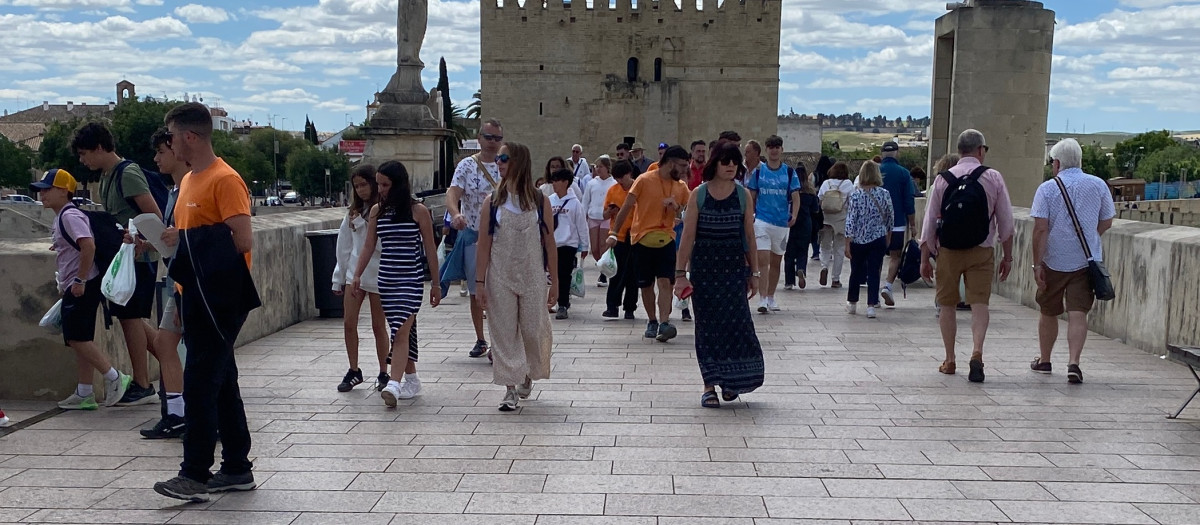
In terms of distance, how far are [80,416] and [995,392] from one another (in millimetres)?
5423

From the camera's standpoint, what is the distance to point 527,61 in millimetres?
62312

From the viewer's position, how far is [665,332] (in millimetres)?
9062

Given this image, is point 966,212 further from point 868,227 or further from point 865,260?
point 865,260

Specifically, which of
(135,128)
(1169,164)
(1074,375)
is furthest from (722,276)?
(1169,164)

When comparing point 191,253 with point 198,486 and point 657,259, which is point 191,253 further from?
point 657,259

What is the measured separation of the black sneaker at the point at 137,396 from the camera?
255 inches

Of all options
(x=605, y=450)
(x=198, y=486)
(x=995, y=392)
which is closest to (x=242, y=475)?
(x=198, y=486)

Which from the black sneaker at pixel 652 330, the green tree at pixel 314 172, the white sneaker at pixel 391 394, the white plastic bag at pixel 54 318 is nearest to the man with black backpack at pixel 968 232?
the black sneaker at pixel 652 330

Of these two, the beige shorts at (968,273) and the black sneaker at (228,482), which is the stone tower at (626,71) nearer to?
the beige shorts at (968,273)

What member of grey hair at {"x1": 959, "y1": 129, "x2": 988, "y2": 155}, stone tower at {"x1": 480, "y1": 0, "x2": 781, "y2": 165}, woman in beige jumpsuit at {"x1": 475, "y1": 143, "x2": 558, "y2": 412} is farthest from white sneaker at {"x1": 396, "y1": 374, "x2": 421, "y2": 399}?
stone tower at {"x1": 480, "y1": 0, "x2": 781, "y2": 165}

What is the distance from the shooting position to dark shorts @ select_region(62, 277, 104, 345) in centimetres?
612

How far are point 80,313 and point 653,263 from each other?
453 cm

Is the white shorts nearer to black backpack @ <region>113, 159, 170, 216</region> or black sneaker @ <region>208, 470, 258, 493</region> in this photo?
black backpack @ <region>113, 159, 170, 216</region>

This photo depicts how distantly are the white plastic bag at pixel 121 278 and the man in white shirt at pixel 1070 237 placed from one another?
18.0ft
